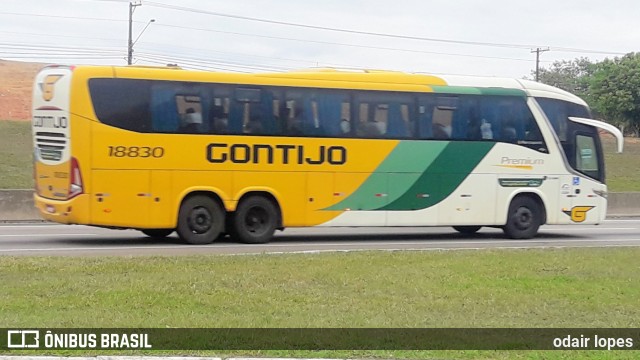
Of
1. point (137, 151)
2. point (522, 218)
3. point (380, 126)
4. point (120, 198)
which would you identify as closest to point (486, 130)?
point (522, 218)

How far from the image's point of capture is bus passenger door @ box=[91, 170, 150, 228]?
1647 centimetres

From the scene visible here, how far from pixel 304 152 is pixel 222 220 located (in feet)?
7.00

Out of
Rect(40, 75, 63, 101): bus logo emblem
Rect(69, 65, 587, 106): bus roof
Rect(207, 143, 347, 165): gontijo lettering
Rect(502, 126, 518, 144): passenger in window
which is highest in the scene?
Rect(69, 65, 587, 106): bus roof

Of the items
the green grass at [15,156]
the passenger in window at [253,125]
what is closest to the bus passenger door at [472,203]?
the passenger in window at [253,125]

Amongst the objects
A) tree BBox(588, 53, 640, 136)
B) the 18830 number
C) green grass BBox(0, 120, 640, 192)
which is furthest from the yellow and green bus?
tree BBox(588, 53, 640, 136)

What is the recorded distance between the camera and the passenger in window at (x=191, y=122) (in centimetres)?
1698

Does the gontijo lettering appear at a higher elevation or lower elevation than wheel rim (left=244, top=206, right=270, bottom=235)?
higher

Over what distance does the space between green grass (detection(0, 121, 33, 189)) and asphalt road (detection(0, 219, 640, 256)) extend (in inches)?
277

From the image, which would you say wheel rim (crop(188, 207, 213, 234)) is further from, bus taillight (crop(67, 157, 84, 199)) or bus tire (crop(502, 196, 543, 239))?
bus tire (crop(502, 196, 543, 239))

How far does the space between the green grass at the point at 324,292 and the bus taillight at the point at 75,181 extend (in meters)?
3.69

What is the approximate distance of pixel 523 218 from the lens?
1959 centimetres

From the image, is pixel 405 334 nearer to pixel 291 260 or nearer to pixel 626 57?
pixel 291 260

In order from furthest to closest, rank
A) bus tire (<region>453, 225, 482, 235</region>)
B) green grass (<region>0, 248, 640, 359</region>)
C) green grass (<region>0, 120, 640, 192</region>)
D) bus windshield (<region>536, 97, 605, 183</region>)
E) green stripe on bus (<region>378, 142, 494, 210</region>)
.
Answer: green grass (<region>0, 120, 640, 192</region>) → bus tire (<region>453, 225, 482, 235</region>) → bus windshield (<region>536, 97, 605, 183</region>) → green stripe on bus (<region>378, 142, 494, 210</region>) → green grass (<region>0, 248, 640, 359</region>)

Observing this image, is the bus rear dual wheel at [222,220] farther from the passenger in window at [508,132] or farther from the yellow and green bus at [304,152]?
the passenger in window at [508,132]
